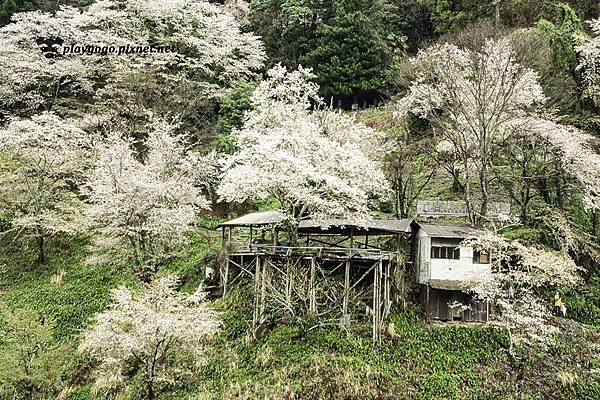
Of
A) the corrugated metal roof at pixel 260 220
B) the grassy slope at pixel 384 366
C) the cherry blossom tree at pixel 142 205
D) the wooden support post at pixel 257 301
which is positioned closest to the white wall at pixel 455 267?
the grassy slope at pixel 384 366

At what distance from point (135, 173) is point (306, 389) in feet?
40.2

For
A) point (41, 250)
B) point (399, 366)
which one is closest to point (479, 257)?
point (399, 366)

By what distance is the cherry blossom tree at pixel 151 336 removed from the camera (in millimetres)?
16328

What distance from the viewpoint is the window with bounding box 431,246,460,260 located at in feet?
65.8

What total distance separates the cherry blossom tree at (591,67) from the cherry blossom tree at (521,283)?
8.89 meters

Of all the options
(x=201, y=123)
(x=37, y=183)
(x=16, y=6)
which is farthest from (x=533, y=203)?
(x=16, y=6)

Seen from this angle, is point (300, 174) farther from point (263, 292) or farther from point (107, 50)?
point (107, 50)

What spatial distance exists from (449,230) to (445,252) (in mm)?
913

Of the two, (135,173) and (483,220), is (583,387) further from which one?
(135,173)

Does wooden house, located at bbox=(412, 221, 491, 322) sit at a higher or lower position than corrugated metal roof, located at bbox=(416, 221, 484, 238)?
lower

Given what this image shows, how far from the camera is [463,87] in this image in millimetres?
23906

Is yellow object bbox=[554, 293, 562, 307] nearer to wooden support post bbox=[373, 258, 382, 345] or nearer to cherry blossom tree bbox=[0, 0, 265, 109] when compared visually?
wooden support post bbox=[373, 258, 382, 345]

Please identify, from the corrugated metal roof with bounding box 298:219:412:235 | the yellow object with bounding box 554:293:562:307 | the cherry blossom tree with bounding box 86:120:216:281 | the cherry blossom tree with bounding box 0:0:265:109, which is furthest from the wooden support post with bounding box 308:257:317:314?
the cherry blossom tree with bounding box 0:0:265:109

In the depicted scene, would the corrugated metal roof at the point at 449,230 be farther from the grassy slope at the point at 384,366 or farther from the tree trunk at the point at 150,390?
the tree trunk at the point at 150,390
